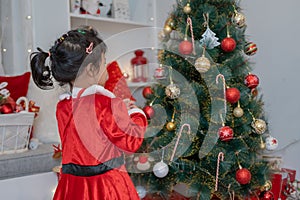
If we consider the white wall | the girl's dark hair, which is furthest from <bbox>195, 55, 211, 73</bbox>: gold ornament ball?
the white wall

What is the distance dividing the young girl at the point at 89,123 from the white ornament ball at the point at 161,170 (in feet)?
0.40

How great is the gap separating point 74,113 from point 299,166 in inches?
44.8

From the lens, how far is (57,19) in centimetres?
174

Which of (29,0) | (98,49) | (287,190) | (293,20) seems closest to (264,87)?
(293,20)

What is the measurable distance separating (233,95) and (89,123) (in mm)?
479

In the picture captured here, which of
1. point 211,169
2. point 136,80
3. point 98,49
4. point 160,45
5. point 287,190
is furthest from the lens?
point 136,80

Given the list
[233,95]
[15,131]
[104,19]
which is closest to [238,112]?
[233,95]

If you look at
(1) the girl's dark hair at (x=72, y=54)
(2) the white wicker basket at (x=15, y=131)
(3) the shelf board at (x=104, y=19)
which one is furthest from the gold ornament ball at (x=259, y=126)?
(3) the shelf board at (x=104, y=19)

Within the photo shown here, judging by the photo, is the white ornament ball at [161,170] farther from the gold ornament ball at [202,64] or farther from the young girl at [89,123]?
the gold ornament ball at [202,64]

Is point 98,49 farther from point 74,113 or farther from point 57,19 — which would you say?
point 57,19

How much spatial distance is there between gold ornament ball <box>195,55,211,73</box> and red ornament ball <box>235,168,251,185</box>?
0.36 meters

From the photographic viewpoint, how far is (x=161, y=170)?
43.8 inches

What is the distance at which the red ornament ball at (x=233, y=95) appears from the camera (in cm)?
110

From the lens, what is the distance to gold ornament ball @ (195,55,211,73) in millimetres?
1096
